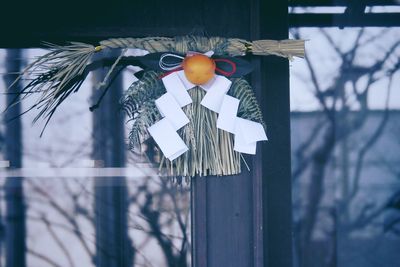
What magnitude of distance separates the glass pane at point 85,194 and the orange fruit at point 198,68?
0.34m

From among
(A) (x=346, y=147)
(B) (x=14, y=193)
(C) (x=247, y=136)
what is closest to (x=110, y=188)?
(B) (x=14, y=193)

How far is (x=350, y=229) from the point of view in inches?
90.7

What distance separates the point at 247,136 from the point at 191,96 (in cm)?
23

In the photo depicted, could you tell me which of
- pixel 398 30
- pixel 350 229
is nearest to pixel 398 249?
pixel 350 229

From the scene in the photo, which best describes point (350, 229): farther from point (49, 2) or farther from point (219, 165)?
point (49, 2)

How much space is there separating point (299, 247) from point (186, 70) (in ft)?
3.08

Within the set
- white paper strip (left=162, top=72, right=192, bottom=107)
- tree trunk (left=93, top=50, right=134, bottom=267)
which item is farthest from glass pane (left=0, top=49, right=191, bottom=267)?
white paper strip (left=162, top=72, right=192, bottom=107)

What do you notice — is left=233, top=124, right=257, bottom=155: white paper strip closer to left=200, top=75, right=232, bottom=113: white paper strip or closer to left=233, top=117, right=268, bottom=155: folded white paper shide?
left=233, top=117, right=268, bottom=155: folded white paper shide

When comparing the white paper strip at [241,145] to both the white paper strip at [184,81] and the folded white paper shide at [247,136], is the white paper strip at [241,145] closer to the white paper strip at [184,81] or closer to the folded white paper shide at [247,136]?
the folded white paper shide at [247,136]

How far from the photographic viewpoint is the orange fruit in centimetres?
175

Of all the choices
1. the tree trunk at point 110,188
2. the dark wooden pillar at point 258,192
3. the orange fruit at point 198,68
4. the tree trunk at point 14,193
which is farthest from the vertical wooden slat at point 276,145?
the tree trunk at point 14,193

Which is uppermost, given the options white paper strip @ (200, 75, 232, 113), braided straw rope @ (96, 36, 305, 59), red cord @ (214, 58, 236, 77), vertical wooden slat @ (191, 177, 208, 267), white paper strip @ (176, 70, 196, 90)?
braided straw rope @ (96, 36, 305, 59)

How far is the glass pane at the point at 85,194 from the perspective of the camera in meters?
2.12

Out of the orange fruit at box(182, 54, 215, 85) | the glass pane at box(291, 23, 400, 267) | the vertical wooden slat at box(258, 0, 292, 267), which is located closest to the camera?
the orange fruit at box(182, 54, 215, 85)
